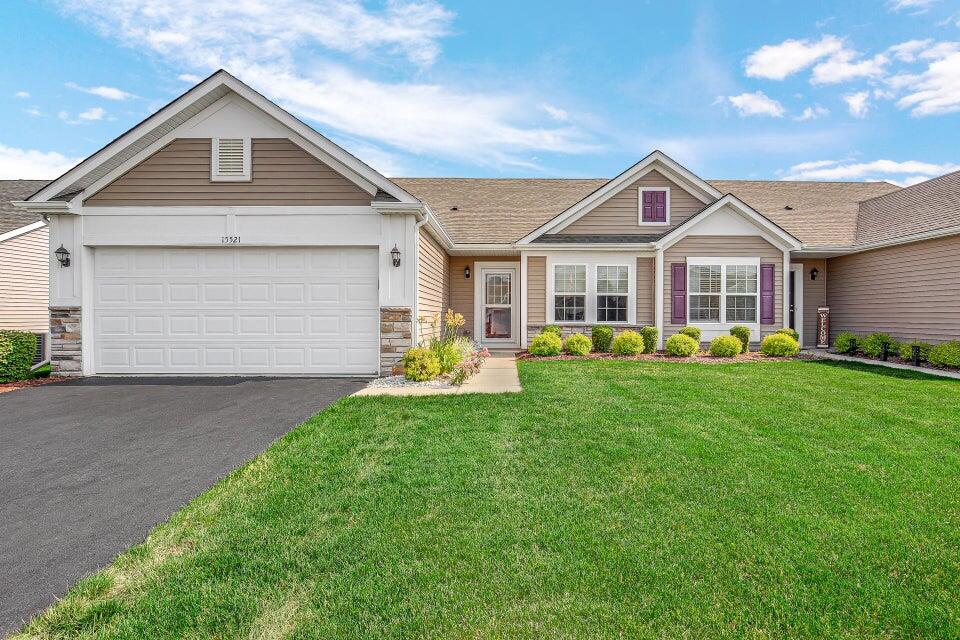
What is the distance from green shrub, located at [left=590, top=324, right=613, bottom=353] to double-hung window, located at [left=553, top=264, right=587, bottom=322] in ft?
2.34

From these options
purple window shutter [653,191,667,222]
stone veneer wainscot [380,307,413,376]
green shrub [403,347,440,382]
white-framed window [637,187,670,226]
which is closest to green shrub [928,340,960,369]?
white-framed window [637,187,670,226]

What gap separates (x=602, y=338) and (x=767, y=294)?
15.2 ft

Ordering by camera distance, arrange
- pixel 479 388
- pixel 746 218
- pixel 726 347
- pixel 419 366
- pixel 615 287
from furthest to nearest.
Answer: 1. pixel 615 287
2. pixel 746 218
3. pixel 726 347
4. pixel 419 366
5. pixel 479 388

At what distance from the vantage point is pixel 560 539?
2.72 metres

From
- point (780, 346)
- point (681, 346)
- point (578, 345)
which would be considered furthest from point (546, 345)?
point (780, 346)

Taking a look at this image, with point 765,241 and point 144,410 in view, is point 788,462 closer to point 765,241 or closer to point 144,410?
point 144,410

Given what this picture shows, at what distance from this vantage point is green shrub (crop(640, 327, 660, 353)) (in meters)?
11.7

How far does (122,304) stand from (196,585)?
A: 28.8 ft

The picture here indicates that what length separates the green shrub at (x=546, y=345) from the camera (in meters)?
11.4

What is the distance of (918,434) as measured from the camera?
4.81 m

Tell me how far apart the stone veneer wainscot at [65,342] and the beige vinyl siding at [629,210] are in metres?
11.3

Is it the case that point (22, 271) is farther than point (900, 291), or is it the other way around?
point (22, 271)

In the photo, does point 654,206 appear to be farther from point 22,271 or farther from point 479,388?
point 22,271

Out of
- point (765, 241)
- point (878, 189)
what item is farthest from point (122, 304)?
Answer: point (878, 189)
